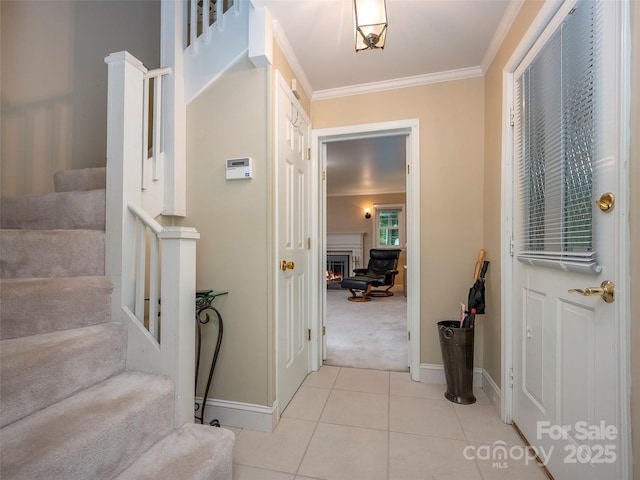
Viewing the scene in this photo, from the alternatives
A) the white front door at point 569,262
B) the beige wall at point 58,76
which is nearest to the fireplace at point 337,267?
the beige wall at point 58,76

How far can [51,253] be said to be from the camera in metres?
1.35

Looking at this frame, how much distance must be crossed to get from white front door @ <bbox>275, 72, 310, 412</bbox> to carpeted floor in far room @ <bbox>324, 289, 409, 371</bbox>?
632 mm

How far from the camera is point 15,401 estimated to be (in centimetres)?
94

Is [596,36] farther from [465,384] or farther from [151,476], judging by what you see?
[151,476]

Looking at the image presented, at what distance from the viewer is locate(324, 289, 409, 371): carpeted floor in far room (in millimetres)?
2707

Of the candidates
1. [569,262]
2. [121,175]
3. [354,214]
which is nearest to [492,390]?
[569,262]

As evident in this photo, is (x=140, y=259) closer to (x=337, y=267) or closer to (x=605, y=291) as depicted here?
(x=605, y=291)

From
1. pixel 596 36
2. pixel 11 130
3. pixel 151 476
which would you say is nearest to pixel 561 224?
pixel 596 36

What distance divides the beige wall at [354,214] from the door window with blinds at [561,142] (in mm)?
6046

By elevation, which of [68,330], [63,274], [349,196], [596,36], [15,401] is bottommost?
[15,401]

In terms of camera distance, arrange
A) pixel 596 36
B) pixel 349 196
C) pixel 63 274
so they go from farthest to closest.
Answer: pixel 349 196
pixel 63 274
pixel 596 36

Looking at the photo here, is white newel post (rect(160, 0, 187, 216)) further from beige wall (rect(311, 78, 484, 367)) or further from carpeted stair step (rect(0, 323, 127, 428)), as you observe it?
beige wall (rect(311, 78, 484, 367))

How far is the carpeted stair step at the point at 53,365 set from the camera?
3.09 feet

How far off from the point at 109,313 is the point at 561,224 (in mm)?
2099
